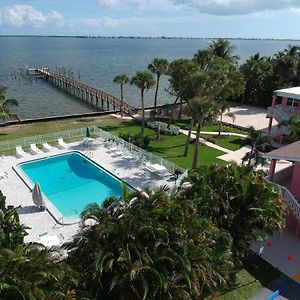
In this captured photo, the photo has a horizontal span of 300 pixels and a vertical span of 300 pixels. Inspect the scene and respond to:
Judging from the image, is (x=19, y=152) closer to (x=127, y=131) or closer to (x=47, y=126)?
(x=47, y=126)

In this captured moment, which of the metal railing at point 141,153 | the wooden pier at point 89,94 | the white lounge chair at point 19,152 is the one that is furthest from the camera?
the wooden pier at point 89,94

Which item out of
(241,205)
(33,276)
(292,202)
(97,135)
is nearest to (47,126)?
(97,135)

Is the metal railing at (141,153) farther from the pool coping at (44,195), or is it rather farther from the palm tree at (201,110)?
the palm tree at (201,110)

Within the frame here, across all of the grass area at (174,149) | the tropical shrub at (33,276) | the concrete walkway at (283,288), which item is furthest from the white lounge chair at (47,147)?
the concrete walkway at (283,288)

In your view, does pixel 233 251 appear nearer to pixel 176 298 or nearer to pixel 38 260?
pixel 176 298

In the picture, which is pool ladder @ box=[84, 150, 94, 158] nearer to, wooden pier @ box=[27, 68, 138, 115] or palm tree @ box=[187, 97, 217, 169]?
palm tree @ box=[187, 97, 217, 169]
